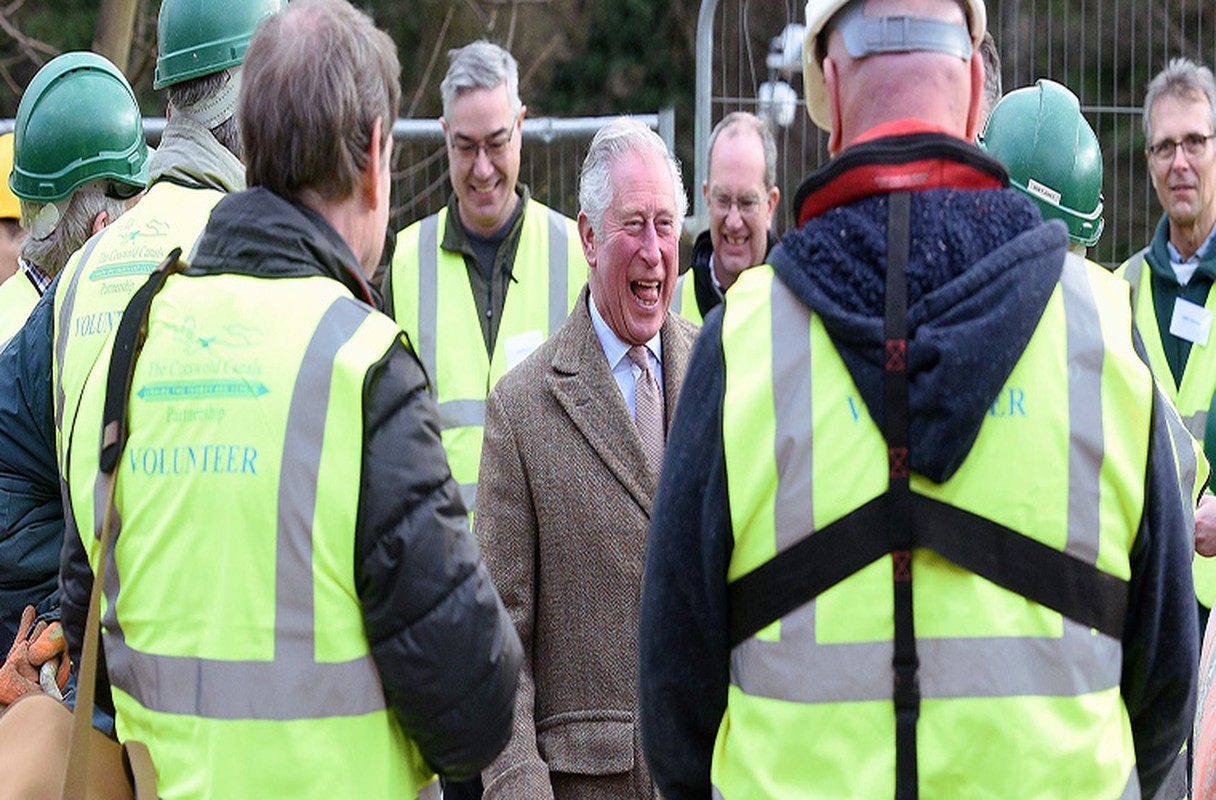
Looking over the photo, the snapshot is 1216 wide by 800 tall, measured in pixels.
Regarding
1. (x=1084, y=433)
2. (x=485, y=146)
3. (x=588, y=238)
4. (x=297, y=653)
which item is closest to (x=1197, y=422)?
(x=485, y=146)

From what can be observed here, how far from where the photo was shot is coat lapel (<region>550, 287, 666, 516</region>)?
380cm

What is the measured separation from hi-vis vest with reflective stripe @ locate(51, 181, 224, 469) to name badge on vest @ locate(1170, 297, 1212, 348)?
3.92m

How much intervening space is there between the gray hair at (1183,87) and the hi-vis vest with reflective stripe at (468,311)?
2.62 meters

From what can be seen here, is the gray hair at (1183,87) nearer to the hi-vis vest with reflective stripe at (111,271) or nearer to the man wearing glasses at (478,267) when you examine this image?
the man wearing glasses at (478,267)

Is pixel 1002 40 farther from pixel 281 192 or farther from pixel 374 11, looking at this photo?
pixel 374 11

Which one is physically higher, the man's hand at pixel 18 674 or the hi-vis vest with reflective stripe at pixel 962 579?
the hi-vis vest with reflective stripe at pixel 962 579

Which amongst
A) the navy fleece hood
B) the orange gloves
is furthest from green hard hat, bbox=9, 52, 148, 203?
the navy fleece hood

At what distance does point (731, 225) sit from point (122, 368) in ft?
13.9

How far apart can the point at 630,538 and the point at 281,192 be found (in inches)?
50.6

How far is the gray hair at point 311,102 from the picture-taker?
9.11ft

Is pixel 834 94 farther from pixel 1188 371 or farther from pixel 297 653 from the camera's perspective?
pixel 1188 371

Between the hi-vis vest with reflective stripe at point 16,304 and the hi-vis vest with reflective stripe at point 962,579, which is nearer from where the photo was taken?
the hi-vis vest with reflective stripe at point 962,579

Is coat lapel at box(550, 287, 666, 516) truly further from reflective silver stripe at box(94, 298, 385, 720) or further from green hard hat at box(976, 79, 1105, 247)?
reflective silver stripe at box(94, 298, 385, 720)

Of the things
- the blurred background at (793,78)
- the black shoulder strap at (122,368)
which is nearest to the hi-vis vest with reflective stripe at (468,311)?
the blurred background at (793,78)
